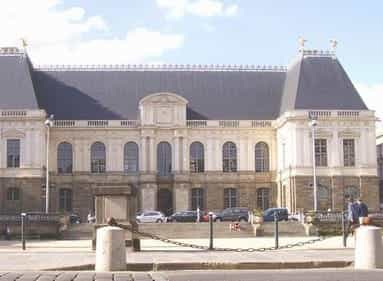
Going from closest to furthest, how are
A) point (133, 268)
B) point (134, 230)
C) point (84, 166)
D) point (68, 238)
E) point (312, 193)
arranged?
1. point (133, 268)
2. point (134, 230)
3. point (68, 238)
4. point (312, 193)
5. point (84, 166)

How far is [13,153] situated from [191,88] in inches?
689

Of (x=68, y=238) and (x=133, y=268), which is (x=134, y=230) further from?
(x=68, y=238)

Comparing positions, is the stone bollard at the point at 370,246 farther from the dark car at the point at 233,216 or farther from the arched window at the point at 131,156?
the arched window at the point at 131,156

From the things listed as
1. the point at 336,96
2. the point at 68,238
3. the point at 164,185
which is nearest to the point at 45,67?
the point at 164,185

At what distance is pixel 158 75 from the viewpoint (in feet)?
255

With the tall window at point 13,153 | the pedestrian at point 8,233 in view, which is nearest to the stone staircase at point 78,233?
the pedestrian at point 8,233

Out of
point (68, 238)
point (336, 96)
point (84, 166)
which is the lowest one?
point (68, 238)

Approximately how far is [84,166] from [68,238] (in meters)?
26.0

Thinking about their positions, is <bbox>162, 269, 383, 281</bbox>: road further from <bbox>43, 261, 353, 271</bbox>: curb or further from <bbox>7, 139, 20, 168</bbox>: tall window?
<bbox>7, 139, 20, 168</bbox>: tall window

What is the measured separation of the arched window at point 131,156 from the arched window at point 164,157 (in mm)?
2014

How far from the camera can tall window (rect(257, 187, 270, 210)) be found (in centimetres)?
7425

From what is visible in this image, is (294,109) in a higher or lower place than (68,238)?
higher

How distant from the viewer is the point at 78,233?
164 feet

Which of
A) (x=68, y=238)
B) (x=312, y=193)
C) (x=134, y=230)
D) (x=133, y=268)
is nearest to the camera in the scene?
(x=133, y=268)
